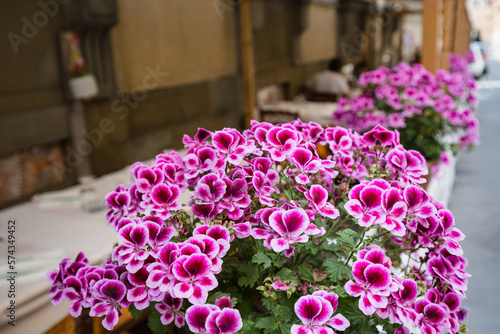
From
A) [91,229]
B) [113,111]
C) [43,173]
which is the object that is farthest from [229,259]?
[113,111]

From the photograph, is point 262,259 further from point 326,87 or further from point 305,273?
point 326,87

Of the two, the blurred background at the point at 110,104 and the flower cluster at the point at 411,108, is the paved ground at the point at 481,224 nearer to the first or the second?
the blurred background at the point at 110,104

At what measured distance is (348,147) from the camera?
978mm

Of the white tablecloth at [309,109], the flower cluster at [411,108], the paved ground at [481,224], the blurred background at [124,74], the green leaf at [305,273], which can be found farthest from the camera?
the white tablecloth at [309,109]

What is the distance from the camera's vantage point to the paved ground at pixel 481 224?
2.23 metres

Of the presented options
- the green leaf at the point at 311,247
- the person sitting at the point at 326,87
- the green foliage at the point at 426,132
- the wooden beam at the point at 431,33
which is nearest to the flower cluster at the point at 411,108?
the green foliage at the point at 426,132

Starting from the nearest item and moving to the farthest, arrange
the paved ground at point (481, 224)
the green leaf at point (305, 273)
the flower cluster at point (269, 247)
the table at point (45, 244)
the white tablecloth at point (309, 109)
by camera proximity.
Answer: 1. the flower cluster at point (269, 247)
2. the green leaf at point (305, 273)
3. the table at point (45, 244)
4. the paved ground at point (481, 224)
5. the white tablecloth at point (309, 109)

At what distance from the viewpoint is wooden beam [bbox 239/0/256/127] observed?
21.1ft

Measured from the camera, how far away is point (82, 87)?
382cm

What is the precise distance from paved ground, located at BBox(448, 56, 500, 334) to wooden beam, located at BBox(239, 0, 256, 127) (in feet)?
9.27

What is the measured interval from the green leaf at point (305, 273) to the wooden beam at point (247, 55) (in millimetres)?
5650

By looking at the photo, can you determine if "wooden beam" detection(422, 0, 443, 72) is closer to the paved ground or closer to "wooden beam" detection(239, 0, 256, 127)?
the paved ground

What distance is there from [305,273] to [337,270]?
0.07 metres

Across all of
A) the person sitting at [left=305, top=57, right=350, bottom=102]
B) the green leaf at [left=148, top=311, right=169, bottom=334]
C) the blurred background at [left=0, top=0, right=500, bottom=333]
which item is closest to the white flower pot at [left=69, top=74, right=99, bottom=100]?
the blurred background at [left=0, top=0, right=500, bottom=333]
